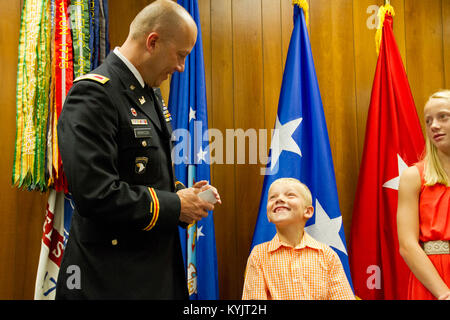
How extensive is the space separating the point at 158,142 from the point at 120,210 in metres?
0.34

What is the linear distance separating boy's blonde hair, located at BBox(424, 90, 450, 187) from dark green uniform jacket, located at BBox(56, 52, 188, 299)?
4.05ft

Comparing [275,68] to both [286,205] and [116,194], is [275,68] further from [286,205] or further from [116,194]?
[116,194]

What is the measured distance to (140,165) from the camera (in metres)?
1.39

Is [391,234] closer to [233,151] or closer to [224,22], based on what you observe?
[233,151]

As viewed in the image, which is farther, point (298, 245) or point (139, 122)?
point (298, 245)

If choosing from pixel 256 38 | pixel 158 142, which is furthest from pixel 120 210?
pixel 256 38

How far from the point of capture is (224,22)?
287 cm

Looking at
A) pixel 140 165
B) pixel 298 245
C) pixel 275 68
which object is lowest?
pixel 298 245

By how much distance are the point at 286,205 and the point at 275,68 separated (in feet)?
4.21

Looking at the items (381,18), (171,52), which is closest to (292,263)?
(171,52)

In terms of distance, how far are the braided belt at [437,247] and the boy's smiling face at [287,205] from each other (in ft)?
1.88

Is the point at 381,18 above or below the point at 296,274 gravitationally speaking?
above

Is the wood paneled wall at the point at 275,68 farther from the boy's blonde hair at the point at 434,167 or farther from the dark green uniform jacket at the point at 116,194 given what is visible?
the dark green uniform jacket at the point at 116,194

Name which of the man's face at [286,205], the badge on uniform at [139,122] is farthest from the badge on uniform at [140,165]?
the man's face at [286,205]
